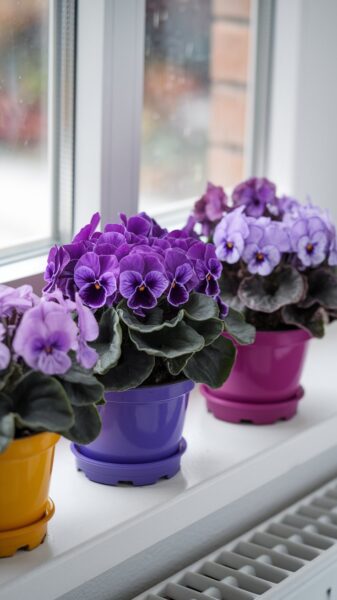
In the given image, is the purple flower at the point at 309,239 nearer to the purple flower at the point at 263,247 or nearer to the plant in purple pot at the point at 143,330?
the purple flower at the point at 263,247

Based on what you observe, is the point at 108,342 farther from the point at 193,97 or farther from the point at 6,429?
the point at 193,97

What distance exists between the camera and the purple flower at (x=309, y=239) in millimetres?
1629

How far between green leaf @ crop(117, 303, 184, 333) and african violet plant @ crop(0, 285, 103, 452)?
133mm

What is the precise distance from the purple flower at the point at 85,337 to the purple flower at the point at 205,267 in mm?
249

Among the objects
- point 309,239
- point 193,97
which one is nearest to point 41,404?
point 309,239

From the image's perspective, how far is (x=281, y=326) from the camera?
170 cm

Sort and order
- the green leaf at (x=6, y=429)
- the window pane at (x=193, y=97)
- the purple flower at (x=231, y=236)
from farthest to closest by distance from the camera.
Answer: the window pane at (x=193, y=97), the purple flower at (x=231, y=236), the green leaf at (x=6, y=429)

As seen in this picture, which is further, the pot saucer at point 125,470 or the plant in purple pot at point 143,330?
the pot saucer at point 125,470

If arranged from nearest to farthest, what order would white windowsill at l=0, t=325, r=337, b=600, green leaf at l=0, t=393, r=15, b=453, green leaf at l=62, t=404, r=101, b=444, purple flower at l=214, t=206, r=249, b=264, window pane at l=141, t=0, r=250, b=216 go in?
green leaf at l=0, t=393, r=15, b=453
green leaf at l=62, t=404, r=101, b=444
white windowsill at l=0, t=325, r=337, b=600
purple flower at l=214, t=206, r=249, b=264
window pane at l=141, t=0, r=250, b=216

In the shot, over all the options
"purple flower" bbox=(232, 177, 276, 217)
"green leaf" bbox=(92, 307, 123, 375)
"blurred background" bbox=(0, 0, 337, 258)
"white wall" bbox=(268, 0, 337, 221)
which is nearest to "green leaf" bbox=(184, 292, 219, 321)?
"green leaf" bbox=(92, 307, 123, 375)

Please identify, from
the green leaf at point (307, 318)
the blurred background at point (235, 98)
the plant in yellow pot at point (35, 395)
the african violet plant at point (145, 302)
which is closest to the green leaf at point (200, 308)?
the african violet plant at point (145, 302)

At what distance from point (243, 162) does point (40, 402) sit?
1.30m

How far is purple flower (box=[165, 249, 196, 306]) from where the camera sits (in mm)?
1321

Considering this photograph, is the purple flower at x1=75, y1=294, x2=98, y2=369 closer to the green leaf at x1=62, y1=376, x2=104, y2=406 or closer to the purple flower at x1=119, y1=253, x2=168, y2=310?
the green leaf at x1=62, y1=376, x2=104, y2=406
